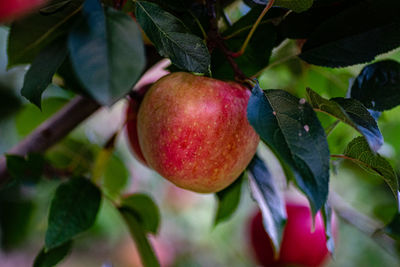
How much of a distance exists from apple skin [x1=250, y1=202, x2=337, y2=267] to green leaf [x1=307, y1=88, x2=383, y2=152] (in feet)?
1.87

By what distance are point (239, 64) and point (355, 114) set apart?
0.61 feet

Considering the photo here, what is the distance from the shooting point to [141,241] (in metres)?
0.62

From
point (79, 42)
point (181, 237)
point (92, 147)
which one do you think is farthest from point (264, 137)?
point (181, 237)

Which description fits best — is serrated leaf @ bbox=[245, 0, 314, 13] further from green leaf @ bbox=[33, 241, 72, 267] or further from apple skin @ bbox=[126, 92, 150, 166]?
green leaf @ bbox=[33, 241, 72, 267]

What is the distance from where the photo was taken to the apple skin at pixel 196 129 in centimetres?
45

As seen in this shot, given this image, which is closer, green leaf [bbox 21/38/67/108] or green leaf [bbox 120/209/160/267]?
green leaf [bbox 21/38/67/108]

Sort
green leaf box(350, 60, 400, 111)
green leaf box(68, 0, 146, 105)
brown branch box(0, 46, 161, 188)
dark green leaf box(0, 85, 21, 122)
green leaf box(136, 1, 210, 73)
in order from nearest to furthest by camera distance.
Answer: green leaf box(68, 0, 146, 105), green leaf box(136, 1, 210, 73), green leaf box(350, 60, 400, 111), brown branch box(0, 46, 161, 188), dark green leaf box(0, 85, 21, 122)

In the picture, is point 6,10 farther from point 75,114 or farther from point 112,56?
point 75,114

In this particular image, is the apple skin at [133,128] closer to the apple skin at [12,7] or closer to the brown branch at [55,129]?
the brown branch at [55,129]

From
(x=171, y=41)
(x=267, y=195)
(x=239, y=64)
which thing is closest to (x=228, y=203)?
(x=267, y=195)

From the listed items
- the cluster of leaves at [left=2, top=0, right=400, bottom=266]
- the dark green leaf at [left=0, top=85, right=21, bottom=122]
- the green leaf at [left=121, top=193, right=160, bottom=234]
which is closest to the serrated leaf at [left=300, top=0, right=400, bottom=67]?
the cluster of leaves at [left=2, top=0, right=400, bottom=266]

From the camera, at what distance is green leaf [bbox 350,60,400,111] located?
0.51 meters

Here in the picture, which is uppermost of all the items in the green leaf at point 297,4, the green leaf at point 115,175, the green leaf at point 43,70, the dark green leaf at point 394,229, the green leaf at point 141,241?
the green leaf at point 43,70

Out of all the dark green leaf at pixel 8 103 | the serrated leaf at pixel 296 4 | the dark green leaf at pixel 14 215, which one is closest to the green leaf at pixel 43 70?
the serrated leaf at pixel 296 4
